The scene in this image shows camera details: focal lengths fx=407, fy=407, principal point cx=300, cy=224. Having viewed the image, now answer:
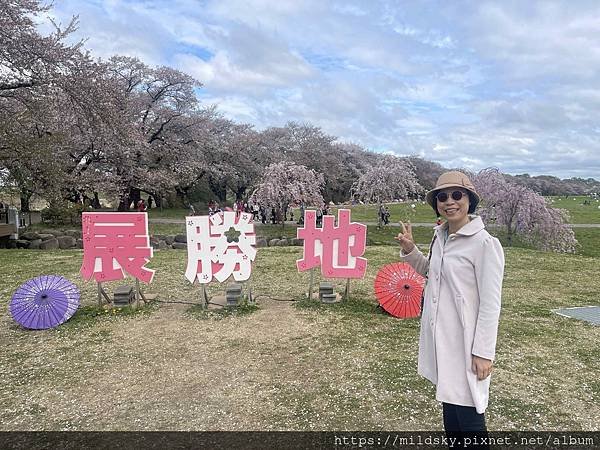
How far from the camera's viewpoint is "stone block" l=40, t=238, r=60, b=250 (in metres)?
13.2

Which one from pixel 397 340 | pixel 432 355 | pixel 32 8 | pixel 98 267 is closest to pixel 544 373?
pixel 397 340

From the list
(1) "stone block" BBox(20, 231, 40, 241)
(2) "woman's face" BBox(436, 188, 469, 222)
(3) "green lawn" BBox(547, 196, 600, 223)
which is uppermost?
(2) "woman's face" BBox(436, 188, 469, 222)

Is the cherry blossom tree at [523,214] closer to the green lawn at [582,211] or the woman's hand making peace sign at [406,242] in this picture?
the green lawn at [582,211]

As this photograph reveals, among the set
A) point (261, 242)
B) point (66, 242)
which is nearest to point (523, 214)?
point (261, 242)

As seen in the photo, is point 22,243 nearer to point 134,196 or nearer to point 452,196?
point 134,196

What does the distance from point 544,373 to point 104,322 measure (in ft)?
18.3

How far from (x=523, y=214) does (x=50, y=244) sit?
664 inches

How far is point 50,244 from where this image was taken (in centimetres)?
1327

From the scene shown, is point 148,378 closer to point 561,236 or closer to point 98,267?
point 98,267

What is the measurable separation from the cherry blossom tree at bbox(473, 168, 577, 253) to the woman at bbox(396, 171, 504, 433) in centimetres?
1515

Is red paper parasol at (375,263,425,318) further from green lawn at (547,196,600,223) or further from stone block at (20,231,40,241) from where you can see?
stone block at (20,231,40,241)

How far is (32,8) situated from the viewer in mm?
11523

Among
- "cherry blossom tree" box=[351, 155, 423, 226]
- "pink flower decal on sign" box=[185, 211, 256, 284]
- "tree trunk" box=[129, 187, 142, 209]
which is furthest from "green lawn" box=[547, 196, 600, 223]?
"tree trunk" box=[129, 187, 142, 209]

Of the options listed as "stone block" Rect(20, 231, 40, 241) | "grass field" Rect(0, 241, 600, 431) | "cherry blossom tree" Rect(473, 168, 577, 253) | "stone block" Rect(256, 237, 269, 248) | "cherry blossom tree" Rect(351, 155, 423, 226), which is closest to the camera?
"grass field" Rect(0, 241, 600, 431)
